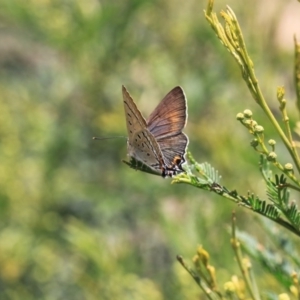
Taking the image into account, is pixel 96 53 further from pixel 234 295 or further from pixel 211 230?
pixel 234 295

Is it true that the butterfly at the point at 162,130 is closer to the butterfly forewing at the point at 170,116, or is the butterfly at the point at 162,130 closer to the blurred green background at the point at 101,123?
the butterfly forewing at the point at 170,116

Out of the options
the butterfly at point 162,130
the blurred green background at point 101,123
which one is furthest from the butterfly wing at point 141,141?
the blurred green background at point 101,123

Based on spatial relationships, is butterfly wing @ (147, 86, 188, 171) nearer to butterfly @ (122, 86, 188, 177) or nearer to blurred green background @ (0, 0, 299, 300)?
butterfly @ (122, 86, 188, 177)

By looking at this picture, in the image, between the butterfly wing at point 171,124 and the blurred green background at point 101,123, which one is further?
the blurred green background at point 101,123

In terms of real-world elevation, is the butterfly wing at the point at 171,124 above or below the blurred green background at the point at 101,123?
below

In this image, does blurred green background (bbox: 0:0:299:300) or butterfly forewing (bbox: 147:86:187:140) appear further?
blurred green background (bbox: 0:0:299:300)

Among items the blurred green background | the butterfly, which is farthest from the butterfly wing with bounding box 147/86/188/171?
the blurred green background

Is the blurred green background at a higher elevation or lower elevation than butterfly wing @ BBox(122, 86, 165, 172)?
higher

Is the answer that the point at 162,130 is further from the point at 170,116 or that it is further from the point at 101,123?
the point at 101,123
